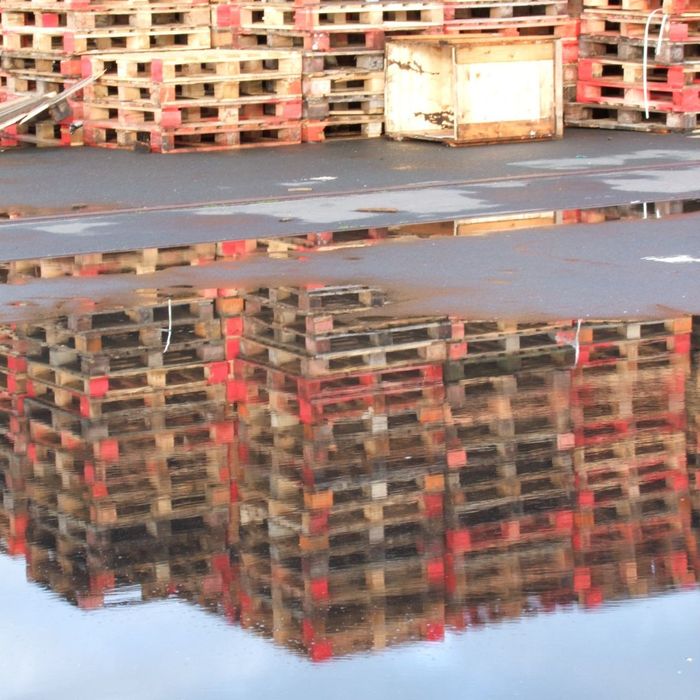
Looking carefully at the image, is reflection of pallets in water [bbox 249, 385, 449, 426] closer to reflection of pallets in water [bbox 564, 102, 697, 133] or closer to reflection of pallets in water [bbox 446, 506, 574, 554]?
reflection of pallets in water [bbox 446, 506, 574, 554]

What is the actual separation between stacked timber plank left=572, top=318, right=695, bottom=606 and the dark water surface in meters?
Result: 0.02

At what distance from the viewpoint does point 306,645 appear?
211 inches

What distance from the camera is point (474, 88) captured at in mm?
16578

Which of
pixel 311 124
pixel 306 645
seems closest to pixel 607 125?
pixel 311 124

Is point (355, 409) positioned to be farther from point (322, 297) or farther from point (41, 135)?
point (41, 135)

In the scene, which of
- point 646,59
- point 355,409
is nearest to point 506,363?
point 355,409

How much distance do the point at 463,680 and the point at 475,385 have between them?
332cm

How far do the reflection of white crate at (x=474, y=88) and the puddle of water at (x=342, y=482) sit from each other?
23.2 feet

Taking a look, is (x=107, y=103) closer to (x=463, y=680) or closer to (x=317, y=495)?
(x=317, y=495)

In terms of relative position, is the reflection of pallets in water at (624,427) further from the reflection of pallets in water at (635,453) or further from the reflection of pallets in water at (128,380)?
the reflection of pallets in water at (128,380)

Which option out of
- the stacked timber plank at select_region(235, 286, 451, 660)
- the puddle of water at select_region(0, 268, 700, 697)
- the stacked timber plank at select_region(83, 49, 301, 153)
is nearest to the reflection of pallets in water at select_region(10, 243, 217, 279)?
the puddle of water at select_region(0, 268, 700, 697)

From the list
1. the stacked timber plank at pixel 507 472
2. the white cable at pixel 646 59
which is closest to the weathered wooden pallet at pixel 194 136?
the white cable at pixel 646 59

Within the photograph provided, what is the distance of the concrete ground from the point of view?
34.0 feet

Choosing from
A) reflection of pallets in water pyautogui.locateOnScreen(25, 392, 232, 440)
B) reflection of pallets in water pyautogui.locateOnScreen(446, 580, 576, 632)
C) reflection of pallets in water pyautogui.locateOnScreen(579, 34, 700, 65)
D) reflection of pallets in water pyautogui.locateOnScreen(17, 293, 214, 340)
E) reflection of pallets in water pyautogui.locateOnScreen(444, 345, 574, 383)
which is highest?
reflection of pallets in water pyautogui.locateOnScreen(579, 34, 700, 65)
